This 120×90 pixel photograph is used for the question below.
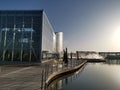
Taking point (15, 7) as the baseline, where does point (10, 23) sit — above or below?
below

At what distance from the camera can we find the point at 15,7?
29672 millimetres

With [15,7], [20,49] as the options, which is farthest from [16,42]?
[15,7]

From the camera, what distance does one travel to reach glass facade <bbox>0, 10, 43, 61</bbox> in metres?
27.4

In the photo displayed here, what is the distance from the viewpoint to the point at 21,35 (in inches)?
1099

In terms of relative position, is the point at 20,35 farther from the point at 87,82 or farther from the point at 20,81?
the point at 20,81

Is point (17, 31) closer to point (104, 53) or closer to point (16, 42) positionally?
point (16, 42)

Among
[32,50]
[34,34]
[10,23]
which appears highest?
[10,23]

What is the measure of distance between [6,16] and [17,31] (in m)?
3.79

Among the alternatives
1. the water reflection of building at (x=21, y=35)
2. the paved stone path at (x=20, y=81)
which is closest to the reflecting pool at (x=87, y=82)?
the paved stone path at (x=20, y=81)

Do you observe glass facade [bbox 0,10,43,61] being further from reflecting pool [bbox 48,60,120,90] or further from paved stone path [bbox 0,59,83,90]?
paved stone path [bbox 0,59,83,90]

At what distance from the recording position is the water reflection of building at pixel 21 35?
2734cm

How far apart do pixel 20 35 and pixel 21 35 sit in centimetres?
18

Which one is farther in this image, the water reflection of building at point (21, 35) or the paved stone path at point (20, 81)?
the water reflection of building at point (21, 35)

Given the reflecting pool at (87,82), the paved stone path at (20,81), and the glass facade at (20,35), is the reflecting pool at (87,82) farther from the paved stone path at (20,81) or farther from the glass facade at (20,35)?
the glass facade at (20,35)
